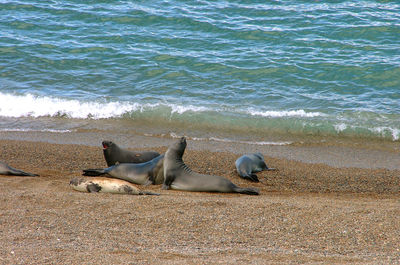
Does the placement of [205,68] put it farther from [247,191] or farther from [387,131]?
[247,191]

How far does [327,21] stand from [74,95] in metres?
8.40

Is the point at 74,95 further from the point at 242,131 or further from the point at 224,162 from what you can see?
the point at 224,162

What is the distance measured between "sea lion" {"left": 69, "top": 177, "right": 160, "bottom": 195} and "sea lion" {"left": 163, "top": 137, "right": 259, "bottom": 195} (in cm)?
59

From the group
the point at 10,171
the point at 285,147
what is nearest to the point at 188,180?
the point at 10,171

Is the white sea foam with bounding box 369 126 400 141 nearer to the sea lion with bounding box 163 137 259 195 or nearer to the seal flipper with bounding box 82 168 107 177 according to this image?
the sea lion with bounding box 163 137 259 195

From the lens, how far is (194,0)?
61.4ft

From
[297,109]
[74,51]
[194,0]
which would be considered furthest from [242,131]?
[194,0]

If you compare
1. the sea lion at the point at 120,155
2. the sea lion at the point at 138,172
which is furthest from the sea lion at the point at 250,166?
the sea lion at the point at 120,155

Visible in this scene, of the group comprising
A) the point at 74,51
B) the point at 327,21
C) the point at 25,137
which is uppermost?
the point at 327,21

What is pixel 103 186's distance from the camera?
6844 millimetres

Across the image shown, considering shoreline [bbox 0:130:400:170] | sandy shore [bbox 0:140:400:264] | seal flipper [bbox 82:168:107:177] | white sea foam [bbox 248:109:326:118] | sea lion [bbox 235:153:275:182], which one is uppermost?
sandy shore [bbox 0:140:400:264]

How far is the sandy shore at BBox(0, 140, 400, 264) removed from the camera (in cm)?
416

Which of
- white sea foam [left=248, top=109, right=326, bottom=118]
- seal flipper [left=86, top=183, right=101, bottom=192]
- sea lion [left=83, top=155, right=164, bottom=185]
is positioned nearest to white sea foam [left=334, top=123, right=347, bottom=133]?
white sea foam [left=248, top=109, right=326, bottom=118]

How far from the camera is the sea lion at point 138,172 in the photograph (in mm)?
7426
